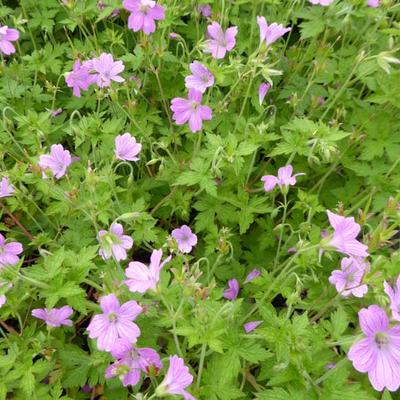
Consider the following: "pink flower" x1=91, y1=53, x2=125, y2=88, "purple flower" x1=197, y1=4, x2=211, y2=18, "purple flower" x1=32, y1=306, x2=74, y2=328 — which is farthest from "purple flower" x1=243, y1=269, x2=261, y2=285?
"purple flower" x1=197, y1=4, x2=211, y2=18

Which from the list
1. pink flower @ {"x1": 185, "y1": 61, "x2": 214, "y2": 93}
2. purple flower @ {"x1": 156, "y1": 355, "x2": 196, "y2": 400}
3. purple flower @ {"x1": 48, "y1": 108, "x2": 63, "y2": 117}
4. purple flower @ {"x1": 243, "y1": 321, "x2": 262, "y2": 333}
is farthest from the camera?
purple flower @ {"x1": 48, "y1": 108, "x2": 63, "y2": 117}

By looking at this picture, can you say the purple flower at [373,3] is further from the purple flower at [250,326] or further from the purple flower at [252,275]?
the purple flower at [250,326]

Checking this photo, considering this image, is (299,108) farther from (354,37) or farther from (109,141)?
(109,141)

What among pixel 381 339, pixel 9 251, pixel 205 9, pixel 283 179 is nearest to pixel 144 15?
pixel 205 9

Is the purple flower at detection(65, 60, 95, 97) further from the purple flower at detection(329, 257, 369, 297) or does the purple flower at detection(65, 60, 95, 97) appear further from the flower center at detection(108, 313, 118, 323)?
the purple flower at detection(329, 257, 369, 297)

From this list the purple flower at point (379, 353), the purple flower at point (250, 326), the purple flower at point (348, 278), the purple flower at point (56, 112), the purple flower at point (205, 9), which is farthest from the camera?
the purple flower at point (205, 9)

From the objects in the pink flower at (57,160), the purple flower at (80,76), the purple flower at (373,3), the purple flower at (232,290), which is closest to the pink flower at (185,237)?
the purple flower at (232,290)
